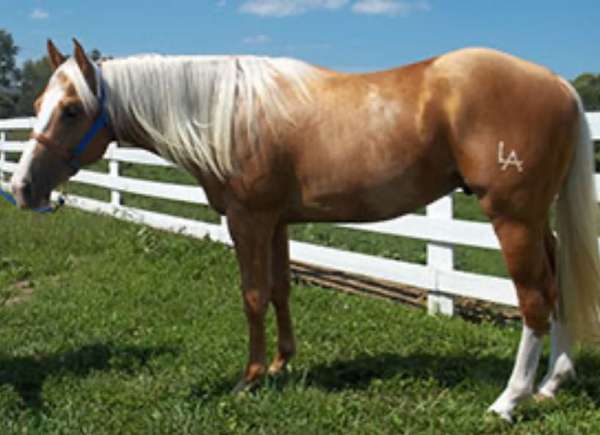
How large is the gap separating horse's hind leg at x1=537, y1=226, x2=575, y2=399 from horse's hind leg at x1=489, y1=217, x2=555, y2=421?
19 centimetres

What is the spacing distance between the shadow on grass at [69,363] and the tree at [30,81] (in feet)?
185

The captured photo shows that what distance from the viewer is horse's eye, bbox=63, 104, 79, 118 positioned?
3355 mm

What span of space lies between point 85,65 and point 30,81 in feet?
276

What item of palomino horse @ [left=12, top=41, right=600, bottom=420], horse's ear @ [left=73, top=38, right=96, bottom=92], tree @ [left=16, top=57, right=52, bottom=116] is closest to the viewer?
palomino horse @ [left=12, top=41, right=600, bottom=420]

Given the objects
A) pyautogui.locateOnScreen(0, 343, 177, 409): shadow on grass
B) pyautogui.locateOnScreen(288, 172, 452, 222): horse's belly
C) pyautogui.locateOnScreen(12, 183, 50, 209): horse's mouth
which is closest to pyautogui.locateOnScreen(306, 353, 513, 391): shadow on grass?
pyautogui.locateOnScreen(288, 172, 452, 222): horse's belly

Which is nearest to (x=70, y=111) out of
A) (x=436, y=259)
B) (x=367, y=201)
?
(x=367, y=201)

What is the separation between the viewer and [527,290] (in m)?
3.08

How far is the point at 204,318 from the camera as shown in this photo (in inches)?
194

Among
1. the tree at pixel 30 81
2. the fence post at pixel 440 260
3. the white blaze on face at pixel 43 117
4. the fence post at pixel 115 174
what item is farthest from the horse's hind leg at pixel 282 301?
the tree at pixel 30 81

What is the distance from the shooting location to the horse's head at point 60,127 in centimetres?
334

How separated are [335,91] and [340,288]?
2.92m

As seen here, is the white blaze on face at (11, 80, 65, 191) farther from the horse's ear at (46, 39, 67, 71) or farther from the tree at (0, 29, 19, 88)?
the tree at (0, 29, 19, 88)

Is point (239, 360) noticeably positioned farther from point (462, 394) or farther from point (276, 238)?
point (462, 394)

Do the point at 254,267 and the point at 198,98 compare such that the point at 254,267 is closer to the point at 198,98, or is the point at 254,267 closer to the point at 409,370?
the point at 198,98
